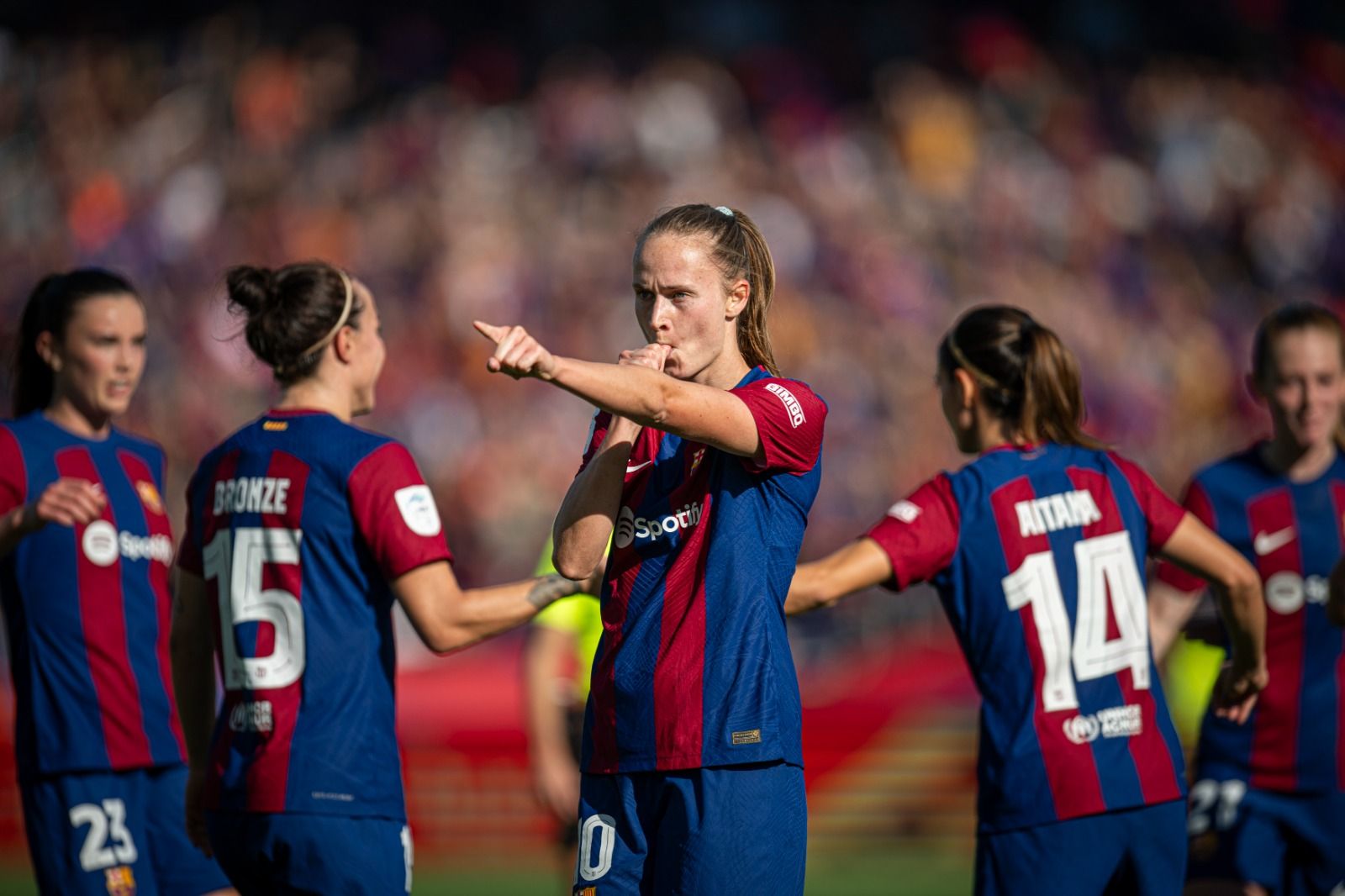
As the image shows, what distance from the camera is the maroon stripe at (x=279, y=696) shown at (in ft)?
12.0

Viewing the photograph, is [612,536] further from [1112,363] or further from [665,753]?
[1112,363]

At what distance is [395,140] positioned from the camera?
1833 cm

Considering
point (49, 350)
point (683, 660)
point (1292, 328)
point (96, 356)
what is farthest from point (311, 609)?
point (1292, 328)

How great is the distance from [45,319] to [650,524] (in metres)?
2.74

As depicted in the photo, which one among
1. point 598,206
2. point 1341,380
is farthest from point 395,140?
point 1341,380

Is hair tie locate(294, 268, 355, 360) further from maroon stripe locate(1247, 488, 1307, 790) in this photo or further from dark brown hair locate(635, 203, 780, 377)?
maroon stripe locate(1247, 488, 1307, 790)

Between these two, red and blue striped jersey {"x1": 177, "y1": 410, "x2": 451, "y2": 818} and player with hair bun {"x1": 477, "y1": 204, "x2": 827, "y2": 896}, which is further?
red and blue striped jersey {"x1": 177, "y1": 410, "x2": 451, "y2": 818}

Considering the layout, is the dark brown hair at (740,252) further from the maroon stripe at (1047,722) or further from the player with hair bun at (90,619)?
the player with hair bun at (90,619)

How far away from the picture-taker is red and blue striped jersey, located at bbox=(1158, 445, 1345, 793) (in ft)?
15.9

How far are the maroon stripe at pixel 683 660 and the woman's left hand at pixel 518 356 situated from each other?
2.32ft

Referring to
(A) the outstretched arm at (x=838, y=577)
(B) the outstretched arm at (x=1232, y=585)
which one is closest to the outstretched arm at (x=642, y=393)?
(A) the outstretched arm at (x=838, y=577)

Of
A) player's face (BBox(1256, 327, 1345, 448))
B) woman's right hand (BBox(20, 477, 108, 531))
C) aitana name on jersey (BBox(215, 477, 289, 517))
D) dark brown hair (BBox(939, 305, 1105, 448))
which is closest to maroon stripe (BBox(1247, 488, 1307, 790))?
player's face (BBox(1256, 327, 1345, 448))

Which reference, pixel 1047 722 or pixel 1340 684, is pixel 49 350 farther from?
pixel 1340 684

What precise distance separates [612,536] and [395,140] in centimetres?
1580
